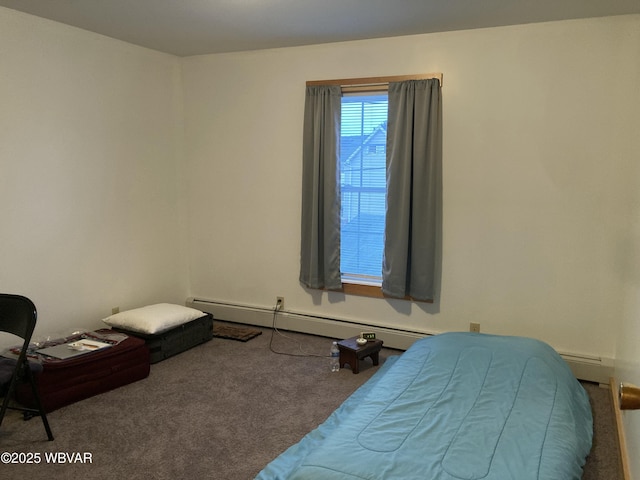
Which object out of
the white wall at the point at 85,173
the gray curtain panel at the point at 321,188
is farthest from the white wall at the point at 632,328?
the white wall at the point at 85,173

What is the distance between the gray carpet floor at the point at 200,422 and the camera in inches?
89.0

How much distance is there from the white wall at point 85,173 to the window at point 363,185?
5.30 ft

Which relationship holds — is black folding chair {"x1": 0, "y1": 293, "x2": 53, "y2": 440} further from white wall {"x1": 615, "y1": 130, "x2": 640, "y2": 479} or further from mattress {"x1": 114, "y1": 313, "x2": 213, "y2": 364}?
white wall {"x1": 615, "y1": 130, "x2": 640, "y2": 479}

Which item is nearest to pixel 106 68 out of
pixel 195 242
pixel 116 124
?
pixel 116 124

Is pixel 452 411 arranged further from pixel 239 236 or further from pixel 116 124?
pixel 116 124

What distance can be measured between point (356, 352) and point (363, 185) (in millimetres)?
1334

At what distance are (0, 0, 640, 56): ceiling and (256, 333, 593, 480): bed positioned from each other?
78.9 inches

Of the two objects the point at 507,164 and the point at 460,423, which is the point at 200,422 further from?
the point at 507,164

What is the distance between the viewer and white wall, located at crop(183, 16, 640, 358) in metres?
3.07

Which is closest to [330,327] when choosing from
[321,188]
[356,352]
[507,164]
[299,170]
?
[356,352]

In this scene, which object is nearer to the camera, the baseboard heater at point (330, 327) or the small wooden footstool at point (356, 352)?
the baseboard heater at point (330, 327)

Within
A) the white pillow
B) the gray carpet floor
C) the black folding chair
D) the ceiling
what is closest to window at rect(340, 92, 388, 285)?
the ceiling

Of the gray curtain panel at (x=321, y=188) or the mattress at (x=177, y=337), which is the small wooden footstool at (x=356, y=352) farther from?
the mattress at (x=177, y=337)

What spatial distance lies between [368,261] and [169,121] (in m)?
2.17
